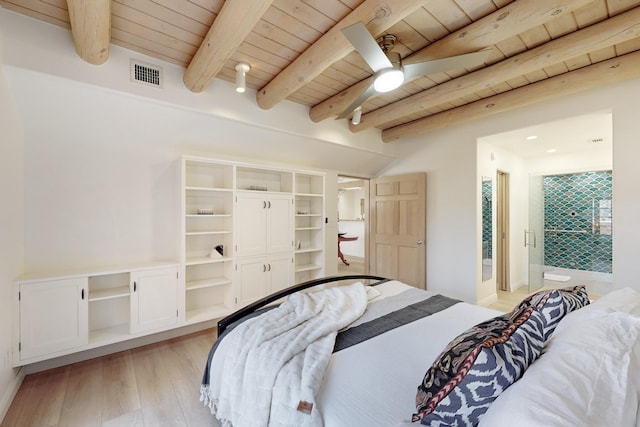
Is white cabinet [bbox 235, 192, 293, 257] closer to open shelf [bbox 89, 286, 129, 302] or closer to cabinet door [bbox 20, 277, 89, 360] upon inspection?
open shelf [bbox 89, 286, 129, 302]

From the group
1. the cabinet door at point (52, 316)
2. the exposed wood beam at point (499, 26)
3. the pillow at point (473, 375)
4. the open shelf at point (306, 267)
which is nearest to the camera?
the pillow at point (473, 375)

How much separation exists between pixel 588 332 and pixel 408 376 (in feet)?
2.36

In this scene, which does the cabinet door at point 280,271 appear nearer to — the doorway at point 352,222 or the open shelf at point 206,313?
the open shelf at point 206,313

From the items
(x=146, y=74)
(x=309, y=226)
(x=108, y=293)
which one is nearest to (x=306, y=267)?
(x=309, y=226)

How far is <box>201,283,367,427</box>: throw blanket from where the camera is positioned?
1166 millimetres

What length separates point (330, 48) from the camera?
6.73 ft

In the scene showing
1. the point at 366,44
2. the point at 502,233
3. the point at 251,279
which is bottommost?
the point at 251,279

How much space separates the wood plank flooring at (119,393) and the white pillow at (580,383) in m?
1.86

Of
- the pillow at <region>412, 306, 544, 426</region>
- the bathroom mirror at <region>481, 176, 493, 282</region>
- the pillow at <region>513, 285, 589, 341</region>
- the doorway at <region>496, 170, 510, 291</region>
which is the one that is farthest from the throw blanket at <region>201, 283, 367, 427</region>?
the doorway at <region>496, 170, 510, 291</region>

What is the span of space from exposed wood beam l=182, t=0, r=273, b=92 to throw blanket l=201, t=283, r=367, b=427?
1786mm

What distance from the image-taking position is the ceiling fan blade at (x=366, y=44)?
5.07ft

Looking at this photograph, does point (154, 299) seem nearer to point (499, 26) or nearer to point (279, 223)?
point (279, 223)

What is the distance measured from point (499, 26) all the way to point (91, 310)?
406cm

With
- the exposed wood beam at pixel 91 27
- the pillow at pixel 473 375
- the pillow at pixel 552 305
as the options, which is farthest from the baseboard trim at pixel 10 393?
the pillow at pixel 552 305
